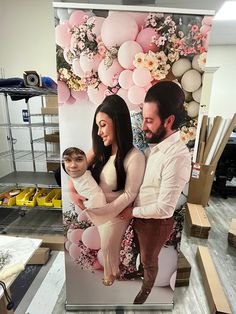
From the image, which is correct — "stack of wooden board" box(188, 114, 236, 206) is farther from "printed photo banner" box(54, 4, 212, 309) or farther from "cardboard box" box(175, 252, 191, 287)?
"printed photo banner" box(54, 4, 212, 309)

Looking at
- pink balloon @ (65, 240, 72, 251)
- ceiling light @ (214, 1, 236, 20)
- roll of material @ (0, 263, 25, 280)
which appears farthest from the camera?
ceiling light @ (214, 1, 236, 20)

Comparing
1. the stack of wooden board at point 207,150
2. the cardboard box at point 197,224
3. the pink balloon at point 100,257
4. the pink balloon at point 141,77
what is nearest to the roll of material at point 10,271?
the pink balloon at point 100,257

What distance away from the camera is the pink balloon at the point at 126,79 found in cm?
111

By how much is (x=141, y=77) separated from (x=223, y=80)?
15.3 feet

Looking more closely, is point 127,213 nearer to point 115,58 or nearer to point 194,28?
point 115,58

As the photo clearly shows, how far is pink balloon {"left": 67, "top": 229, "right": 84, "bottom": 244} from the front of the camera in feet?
4.48

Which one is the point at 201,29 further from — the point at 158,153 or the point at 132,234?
the point at 132,234

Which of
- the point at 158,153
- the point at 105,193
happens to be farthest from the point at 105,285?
the point at 158,153

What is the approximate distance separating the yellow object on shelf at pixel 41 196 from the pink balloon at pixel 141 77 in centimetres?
186

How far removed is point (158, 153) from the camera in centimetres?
119

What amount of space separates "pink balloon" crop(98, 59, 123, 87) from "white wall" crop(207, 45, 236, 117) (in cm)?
442

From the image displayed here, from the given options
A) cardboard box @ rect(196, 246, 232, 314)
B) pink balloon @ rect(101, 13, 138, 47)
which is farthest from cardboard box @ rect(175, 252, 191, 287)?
pink balloon @ rect(101, 13, 138, 47)

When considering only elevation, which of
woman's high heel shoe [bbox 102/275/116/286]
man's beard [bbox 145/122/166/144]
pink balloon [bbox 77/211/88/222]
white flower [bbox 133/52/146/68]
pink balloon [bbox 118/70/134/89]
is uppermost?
white flower [bbox 133/52/146/68]

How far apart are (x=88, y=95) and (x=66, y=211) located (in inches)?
29.4
